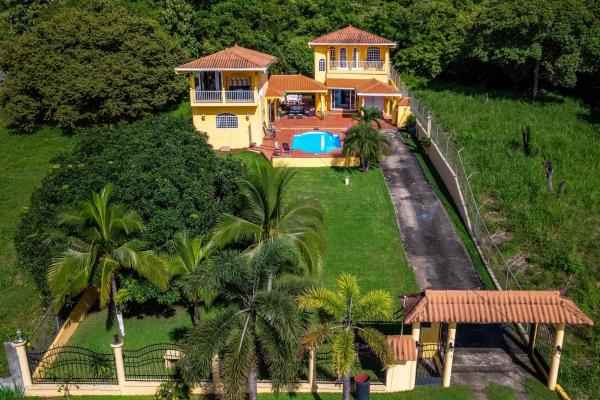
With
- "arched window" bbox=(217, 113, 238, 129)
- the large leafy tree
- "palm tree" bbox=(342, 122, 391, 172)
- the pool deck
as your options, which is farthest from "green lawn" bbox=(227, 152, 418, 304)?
the large leafy tree

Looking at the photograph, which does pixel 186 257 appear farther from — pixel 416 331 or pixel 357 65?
pixel 357 65

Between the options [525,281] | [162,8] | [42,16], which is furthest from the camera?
[162,8]

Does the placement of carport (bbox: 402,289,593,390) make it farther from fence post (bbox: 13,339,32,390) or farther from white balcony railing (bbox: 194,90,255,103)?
white balcony railing (bbox: 194,90,255,103)

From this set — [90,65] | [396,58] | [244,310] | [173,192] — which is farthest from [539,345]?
[396,58]

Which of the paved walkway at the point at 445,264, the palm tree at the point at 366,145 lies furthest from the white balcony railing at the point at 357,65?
the palm tree at the point at 366,145

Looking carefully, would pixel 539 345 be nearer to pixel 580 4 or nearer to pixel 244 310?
pixel 244 310

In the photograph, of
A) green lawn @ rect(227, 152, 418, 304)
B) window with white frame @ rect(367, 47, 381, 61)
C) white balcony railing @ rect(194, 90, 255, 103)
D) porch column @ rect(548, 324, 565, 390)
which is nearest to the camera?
porch column @ rect(548, 324, 565, 390)

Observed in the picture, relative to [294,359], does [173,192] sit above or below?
above

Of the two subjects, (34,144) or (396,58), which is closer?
(34,144)
